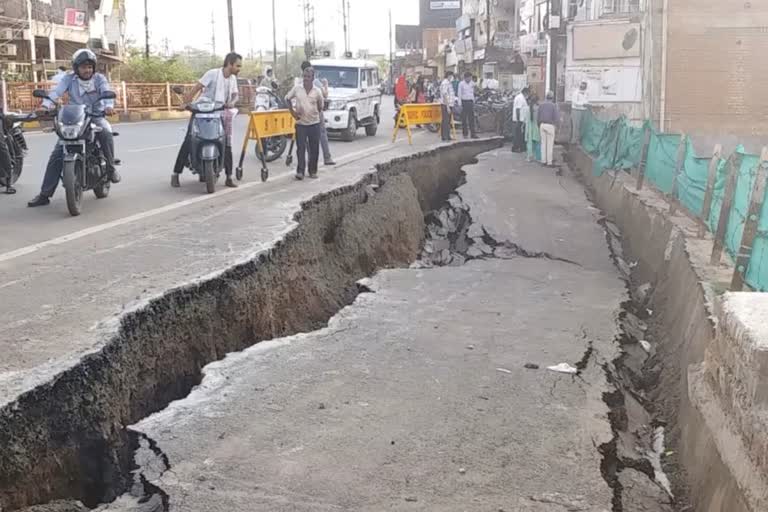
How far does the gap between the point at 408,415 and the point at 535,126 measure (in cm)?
1536

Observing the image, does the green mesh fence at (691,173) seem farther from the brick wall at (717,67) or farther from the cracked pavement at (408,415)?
the brick wall at (717,67)

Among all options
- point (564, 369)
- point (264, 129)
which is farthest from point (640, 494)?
point (264, 129)

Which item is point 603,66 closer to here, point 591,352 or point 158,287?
point 591,352

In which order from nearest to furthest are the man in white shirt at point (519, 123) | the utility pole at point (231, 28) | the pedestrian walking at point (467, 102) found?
the man in white shirt at point (519, 123) → the pedestrian walking at point (467, 102) → the utility pole at point (231, 28)

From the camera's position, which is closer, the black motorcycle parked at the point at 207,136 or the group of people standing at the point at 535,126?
the black motorcycle parked at the point at 207,136

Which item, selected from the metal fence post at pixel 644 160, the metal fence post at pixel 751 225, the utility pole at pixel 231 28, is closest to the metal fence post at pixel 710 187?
the metal fence post at pixel 751 225

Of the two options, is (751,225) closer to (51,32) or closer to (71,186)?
(71,186)

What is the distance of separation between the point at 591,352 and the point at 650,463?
4.63 feet

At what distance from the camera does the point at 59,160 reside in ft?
26.8

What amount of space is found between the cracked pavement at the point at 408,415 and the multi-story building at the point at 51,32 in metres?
24.6

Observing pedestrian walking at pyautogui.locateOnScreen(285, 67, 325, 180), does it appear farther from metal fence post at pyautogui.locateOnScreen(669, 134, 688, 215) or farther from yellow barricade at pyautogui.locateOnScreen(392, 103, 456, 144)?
yellow barricade at pyautogui.locateOnScreen(392, 103, 456, 144)

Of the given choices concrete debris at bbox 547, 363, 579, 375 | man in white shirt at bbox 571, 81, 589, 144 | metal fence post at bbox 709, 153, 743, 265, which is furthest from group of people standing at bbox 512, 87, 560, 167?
concrete debris at bbox 547, 363, 579, 375

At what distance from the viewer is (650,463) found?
14.4ft

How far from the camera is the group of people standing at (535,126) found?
17.6m
